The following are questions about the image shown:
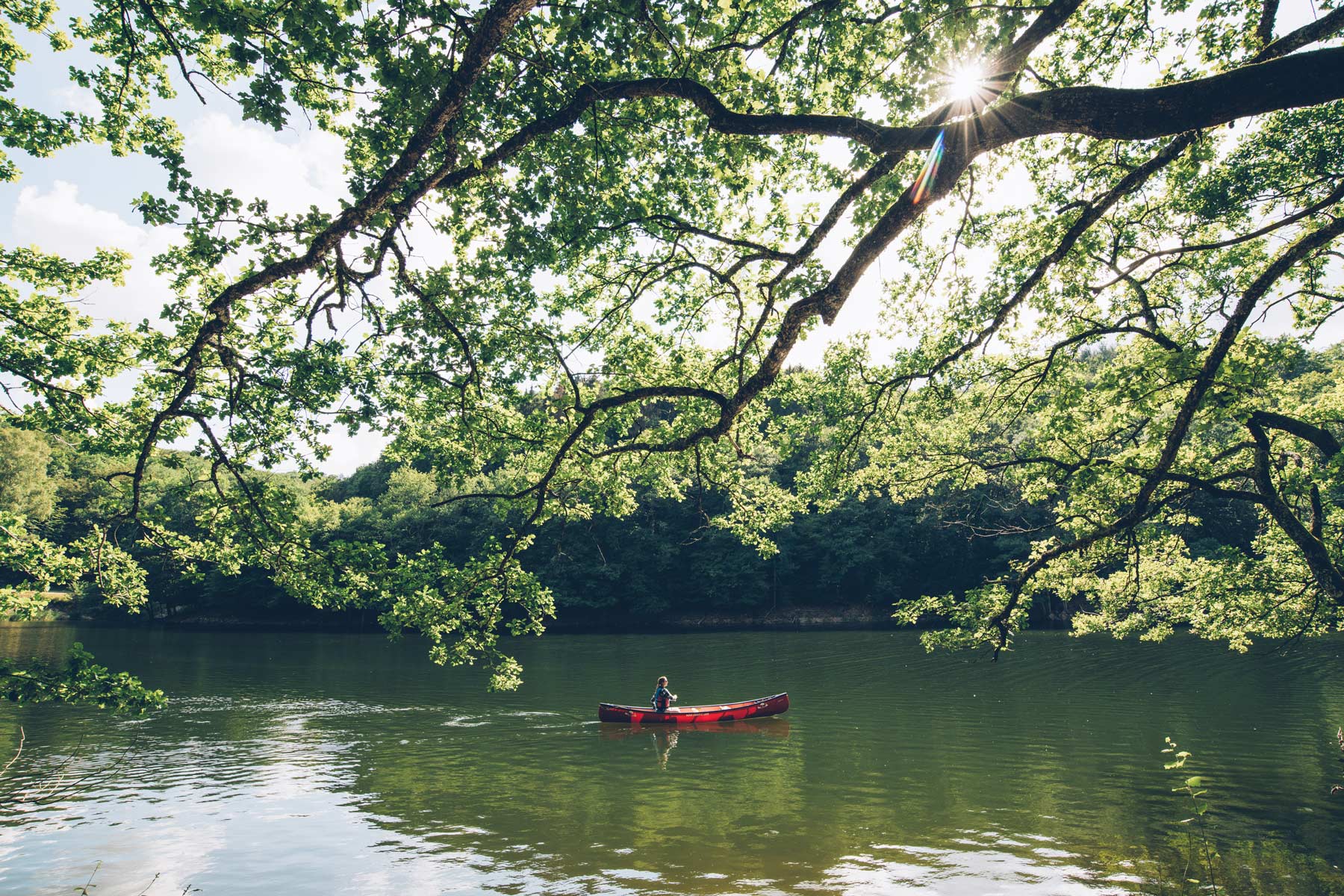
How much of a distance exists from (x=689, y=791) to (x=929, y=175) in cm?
1129

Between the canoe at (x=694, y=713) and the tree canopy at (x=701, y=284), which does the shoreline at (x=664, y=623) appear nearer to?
the canoe at (x=694, y=713)

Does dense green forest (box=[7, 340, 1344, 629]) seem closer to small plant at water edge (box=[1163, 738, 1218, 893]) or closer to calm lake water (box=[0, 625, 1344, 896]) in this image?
calm lake water (box=[0, 625, 1344, 896])

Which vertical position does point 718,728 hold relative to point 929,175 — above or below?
below

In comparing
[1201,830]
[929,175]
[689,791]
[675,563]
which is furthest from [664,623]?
[929,175]

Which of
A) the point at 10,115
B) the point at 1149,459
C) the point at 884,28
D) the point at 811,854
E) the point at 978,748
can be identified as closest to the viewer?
the point at 884,28

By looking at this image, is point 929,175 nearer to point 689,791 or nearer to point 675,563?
point 689,791

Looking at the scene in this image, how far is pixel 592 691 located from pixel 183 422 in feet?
62.2

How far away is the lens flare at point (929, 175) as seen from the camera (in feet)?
17.2

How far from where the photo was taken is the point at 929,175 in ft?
17.3

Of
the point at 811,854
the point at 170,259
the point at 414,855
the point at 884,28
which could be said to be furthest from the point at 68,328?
the point at 811,854

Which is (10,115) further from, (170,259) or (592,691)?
(592,691)

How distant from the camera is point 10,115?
841 centimetres

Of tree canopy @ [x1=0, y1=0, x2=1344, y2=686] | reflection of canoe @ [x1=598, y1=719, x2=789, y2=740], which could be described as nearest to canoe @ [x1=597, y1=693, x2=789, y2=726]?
reflection of canoe @ [x1=598, y1=719, x2=789, y2=740]

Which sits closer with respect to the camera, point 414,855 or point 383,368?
point 383,368
